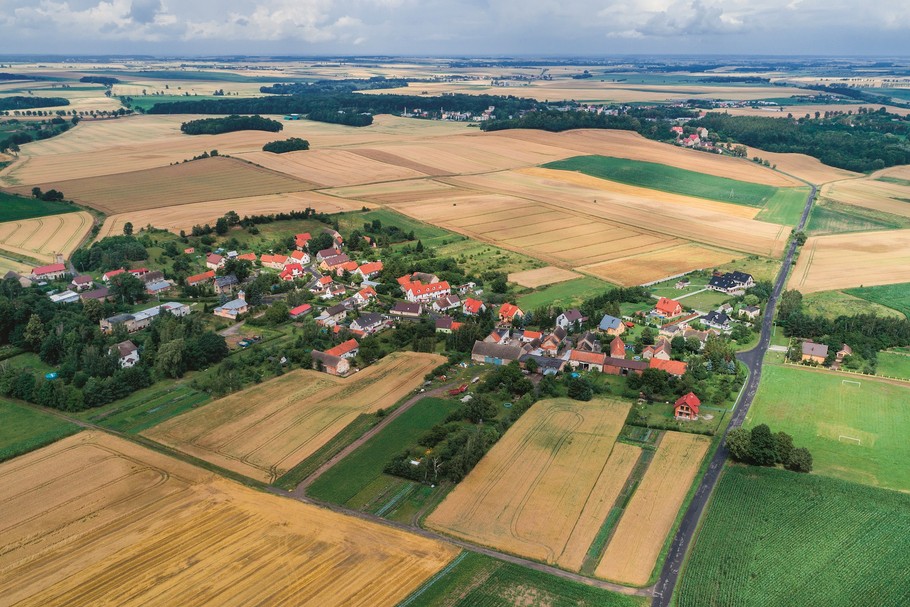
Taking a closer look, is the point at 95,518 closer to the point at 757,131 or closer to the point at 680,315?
the point at 680,315

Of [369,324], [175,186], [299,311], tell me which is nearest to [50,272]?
[299,311]

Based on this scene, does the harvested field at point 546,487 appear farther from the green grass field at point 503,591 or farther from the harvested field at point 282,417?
the harvested field at point 282,417

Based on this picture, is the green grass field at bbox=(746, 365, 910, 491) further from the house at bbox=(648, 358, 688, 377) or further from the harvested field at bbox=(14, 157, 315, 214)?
the harvested field at bbox=(14, 157, 315, 214)

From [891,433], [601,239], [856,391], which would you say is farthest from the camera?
[601,239]

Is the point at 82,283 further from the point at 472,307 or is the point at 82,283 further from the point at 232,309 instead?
the point at 472,307

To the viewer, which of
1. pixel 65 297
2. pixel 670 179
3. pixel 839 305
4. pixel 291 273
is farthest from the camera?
pixel 670 179

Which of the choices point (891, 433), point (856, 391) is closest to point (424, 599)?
point (891, 433)
